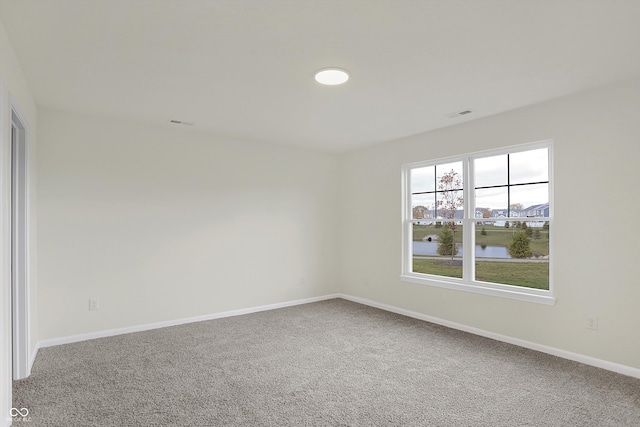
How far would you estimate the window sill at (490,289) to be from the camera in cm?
356

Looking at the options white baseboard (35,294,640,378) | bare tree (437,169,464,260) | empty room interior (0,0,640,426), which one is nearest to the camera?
empty room interior (0,0,640,426)

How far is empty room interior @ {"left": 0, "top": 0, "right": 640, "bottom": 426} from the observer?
7.57 feet

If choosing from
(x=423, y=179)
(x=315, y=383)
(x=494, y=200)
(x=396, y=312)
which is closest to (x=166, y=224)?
(x=315, y=383)

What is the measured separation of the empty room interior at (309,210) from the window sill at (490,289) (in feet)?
0.07

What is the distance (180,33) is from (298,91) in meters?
1.20

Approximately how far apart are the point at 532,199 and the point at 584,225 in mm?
623

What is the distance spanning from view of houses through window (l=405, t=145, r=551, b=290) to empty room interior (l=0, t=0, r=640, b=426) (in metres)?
0.03

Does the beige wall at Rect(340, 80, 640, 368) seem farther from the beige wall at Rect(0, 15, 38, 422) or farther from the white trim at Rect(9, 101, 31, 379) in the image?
the white trim at Rect(9, 101, 31, 379)

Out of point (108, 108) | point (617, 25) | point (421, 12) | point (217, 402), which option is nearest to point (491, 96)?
point (617, 25)

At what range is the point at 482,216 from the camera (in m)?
4.28

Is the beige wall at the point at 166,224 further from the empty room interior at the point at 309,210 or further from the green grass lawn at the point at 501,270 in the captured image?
the green grass lawn at the point at 501,270

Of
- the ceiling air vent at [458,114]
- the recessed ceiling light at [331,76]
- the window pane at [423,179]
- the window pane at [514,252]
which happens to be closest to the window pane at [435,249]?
the window pane at [514,252]

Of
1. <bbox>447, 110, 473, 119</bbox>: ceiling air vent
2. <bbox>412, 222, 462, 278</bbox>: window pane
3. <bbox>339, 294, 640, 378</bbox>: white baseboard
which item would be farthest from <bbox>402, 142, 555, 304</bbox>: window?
<bbox>447, 110, 473, 119</bbox>: ceiling air vent

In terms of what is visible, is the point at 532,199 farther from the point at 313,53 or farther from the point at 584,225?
the point at 313,53
